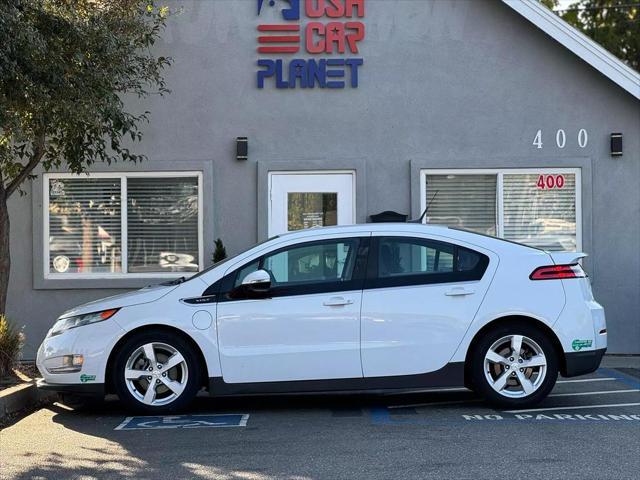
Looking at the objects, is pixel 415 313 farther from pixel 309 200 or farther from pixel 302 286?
pixel 309 200

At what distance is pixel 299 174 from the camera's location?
1203 cm

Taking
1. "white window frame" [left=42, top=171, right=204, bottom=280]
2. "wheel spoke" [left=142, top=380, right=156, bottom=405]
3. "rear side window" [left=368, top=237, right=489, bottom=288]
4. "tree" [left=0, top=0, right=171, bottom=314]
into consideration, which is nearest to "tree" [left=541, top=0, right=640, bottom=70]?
"white window frame" [left=42, top=171, right=204, bottom=280]

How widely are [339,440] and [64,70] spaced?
4222 mm

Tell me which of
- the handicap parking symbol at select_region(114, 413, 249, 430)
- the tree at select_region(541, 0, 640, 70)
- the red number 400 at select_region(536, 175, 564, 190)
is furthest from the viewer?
the tree at select_region(541, 0, 640, 70)

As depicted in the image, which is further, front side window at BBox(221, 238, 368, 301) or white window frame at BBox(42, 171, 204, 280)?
white window frame at BBox(42, 171, 204, 280)

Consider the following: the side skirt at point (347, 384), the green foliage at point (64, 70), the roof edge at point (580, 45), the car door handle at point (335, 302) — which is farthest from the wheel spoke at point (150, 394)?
the roof edge at point (580, 45)

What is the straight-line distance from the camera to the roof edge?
37.5 feet

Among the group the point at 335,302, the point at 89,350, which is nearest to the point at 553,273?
the point at 335,302

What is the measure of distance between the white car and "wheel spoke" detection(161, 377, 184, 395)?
27mm

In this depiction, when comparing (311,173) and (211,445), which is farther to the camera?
(311,173)

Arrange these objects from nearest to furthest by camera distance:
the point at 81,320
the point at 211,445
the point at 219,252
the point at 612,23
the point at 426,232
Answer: the point at 211,445 → the point at 81,320 → the point at 426,232 → the point at 219,252 → the point at 612,23

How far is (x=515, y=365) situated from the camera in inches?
309

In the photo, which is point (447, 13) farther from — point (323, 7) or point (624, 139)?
point (624, 139)

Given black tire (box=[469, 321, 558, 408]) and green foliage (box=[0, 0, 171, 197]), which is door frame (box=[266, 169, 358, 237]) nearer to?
green foliage (box=[0, 0, 171, 197])
